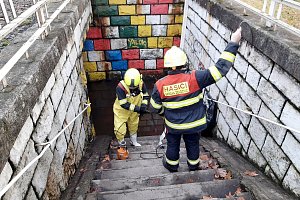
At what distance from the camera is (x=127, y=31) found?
8391 millimetres

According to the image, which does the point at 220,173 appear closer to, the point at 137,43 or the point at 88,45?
the point at 137,43

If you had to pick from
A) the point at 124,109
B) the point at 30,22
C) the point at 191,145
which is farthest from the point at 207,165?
the point at 30,22

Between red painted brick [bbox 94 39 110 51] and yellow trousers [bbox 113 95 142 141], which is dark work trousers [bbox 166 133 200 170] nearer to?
yellow trousers [bbox 113 95 142 141]

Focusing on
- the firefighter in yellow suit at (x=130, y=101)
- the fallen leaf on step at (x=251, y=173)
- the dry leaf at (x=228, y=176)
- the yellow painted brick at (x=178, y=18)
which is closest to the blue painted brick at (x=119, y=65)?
the yellow painted brick at (x=178, y=18)

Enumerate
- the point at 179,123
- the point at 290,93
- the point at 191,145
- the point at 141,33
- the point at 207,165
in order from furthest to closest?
the point at 141,33 → the point at 207,165 → the point at 191,145 → the point at 179,123 → the point at 290,93

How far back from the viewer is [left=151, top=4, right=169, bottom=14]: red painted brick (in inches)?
319

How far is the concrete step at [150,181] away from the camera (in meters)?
3.87

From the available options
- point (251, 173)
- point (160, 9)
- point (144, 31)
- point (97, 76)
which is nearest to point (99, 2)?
point (144, 31)

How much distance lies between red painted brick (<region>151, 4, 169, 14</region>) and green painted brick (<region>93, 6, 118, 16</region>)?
113 centimetres

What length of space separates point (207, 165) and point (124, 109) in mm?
1969

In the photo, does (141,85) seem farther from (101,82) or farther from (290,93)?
(101,82)

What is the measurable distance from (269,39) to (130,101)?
9.57 feet

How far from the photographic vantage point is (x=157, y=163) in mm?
4965

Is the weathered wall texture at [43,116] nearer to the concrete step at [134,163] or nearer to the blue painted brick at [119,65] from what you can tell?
the concrete step at [134,163]
